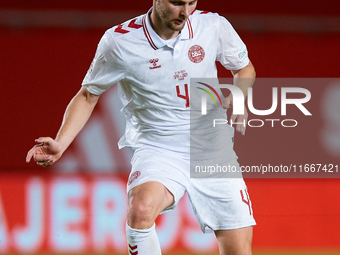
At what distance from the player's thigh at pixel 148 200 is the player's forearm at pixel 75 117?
391mm

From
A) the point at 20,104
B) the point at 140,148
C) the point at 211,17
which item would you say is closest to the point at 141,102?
the point at 140,148

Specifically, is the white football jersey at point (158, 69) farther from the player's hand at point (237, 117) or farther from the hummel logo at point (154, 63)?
the player's hand at point (237, 117)

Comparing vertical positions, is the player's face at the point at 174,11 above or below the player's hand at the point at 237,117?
above

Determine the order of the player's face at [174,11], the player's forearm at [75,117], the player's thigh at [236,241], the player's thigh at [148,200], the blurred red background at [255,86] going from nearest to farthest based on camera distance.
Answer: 1. the player's thigh at [148,200]
2. the player's face at [174,11]
3. the player's forearm at [75,117]
4. the player's thigh at [236,241]
5. the blurred red background at [255,86]

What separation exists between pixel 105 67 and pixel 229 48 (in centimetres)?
62

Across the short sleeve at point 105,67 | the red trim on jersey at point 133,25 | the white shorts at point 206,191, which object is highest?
the red trim on jersey at point 133,25

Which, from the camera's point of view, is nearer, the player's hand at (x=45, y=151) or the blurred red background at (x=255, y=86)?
the player's hand at (x=45, y=151)

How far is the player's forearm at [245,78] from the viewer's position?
2.96m

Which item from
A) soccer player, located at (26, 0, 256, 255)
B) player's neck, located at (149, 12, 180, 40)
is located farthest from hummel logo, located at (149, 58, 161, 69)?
player's neck, located at (149, 12, 180, 40)

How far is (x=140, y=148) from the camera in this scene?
2.87 m

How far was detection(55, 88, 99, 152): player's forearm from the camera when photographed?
2.73 m

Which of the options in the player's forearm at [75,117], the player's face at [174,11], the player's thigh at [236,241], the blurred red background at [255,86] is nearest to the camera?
the player's face at [174,11]

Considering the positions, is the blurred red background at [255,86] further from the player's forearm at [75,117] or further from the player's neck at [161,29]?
the player's neck at [161,29]

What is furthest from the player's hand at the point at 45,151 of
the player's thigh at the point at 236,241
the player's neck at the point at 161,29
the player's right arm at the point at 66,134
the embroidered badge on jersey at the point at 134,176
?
the player's thigh at the point at 236,241
